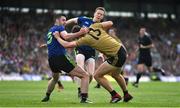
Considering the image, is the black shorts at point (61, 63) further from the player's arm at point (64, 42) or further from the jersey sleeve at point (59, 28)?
the jersey sleeve at point (59, 28)

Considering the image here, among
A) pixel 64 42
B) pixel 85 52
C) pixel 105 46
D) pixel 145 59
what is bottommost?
pixel 145 59

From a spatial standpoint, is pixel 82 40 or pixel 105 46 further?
pixel 105 46

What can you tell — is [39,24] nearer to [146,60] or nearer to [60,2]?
[60,2]

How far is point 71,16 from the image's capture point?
56.4 m

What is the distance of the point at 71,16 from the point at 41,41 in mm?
6332

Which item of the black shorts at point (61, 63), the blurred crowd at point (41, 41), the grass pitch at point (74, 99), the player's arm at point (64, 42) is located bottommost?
the blurred crowd at point (41, 41)

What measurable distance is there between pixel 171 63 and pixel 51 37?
121 ft

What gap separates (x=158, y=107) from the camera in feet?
50.7

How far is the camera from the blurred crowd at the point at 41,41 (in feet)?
152

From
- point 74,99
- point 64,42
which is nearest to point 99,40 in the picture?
point 64,42

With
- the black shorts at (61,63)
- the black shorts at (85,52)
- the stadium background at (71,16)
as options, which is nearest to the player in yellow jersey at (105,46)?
the black shorts at (61,63)

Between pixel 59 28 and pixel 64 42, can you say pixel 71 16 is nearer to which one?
pixel 59 28

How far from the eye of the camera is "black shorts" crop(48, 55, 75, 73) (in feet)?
55.4

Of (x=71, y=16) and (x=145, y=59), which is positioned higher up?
(x=145, y=59)
